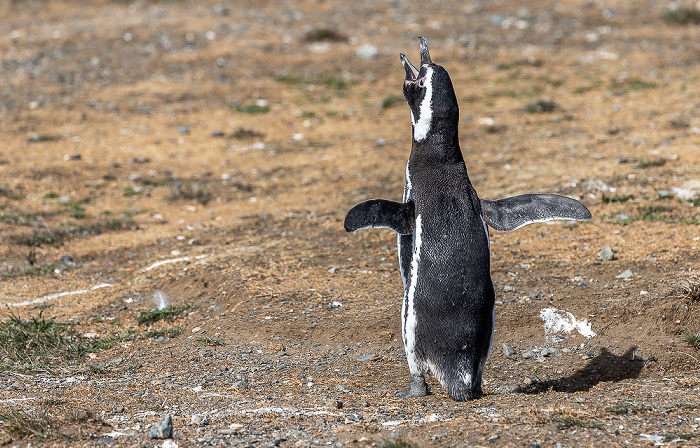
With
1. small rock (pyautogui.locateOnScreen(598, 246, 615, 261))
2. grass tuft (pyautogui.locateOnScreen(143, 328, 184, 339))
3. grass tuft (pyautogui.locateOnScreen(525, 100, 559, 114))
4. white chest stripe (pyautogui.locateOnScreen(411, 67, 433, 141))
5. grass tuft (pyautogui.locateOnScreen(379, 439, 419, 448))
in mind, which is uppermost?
white chest stripe (pyautogui.locateOnScreen(411, 67, 433, 141))

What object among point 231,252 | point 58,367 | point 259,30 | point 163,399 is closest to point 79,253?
point 231,252

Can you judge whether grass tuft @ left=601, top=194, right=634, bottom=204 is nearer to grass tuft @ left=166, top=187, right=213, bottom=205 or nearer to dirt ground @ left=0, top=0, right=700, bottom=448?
dirt ground @ left=0, top=0, right=700, bottom=448

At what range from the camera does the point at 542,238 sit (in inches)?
267

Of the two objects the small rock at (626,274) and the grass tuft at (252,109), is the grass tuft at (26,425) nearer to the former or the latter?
the small rock at (626,274)

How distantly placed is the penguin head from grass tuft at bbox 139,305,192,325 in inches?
97.4

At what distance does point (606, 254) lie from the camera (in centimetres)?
621

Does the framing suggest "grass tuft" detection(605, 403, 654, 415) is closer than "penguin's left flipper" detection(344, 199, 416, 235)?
Yes

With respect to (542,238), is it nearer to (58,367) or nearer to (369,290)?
(369,290)

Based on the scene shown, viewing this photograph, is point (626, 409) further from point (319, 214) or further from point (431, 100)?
point (319, 214)

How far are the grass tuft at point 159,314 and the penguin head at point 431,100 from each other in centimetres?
247

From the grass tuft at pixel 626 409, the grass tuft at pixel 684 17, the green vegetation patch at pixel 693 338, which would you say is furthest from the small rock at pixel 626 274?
the grass tuft at pixel 684 17

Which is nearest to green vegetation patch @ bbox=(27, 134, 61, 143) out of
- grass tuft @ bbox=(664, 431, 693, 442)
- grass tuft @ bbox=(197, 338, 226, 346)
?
grass tuft @ bbox=(197, 338, 226, 346)

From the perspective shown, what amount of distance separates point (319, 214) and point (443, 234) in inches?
152

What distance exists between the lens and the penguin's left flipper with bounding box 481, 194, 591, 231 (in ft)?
13.7
